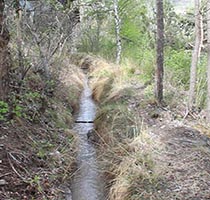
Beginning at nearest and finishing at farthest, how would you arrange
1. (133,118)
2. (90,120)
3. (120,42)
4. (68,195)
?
(68,195)
(133,118)
(90,120)
(120,42)

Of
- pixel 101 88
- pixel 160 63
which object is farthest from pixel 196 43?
pixel 101 88

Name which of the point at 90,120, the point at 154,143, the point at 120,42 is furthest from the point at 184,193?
the point at 120,42

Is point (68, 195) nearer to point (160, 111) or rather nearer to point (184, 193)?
point (184, 193)

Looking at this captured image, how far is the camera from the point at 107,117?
8156 millimetres

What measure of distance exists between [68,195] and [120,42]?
10462 mm

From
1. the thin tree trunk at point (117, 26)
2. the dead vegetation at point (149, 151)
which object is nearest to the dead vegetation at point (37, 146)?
the dead vegetation at point (149, 151)

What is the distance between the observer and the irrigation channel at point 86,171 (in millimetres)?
5508

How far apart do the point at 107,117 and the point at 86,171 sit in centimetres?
205

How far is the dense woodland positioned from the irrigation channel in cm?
13

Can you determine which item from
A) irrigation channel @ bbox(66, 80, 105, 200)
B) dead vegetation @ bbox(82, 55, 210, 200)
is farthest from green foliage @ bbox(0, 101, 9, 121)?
dead vegetation @ bbox(82, 55, 210, 200)

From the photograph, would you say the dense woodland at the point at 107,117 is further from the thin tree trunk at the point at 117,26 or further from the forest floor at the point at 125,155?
the thin tree trunk at the point at 117,26

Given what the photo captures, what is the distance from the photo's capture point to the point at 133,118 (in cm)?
732

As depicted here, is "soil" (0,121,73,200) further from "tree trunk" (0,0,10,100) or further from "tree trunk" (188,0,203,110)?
"tree trunk" (188,0,203,110)

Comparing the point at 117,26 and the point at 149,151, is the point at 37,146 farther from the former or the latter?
the point at 117,26
